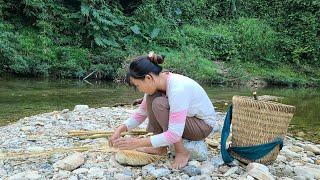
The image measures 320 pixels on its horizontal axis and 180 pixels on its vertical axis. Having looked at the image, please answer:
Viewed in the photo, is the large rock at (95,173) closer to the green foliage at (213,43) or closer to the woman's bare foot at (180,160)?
the woman's bare foot at (180,160)

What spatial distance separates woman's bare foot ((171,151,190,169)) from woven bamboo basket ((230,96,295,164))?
0.51 m

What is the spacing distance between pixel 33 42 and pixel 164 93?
42.6 ft

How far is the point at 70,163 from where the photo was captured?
3.44 metres

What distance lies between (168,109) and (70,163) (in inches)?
33.5

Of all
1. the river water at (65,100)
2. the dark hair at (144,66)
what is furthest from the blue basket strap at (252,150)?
the river water at (65,100)

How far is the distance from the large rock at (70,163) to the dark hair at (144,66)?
0.79m

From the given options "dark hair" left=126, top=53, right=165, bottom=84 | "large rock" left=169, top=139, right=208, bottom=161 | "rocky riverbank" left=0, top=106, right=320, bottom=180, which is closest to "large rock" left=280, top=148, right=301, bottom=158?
"rocky riverbank" left=0, top=106, right=320, bottom=180

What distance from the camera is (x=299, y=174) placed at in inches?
144

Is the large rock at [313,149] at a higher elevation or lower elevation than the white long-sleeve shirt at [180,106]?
lower

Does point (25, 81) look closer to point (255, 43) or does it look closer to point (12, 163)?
point (12, 163)

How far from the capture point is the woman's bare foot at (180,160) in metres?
3.46

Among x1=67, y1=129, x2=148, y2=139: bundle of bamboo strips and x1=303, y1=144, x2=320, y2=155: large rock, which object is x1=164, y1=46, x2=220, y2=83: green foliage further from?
x1=67, y1=129, x2=148, y2=139: bundle of bamboo strips

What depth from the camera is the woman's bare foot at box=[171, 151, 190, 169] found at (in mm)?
3459

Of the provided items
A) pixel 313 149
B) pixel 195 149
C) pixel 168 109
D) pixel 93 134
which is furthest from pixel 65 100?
pixel 168 109
